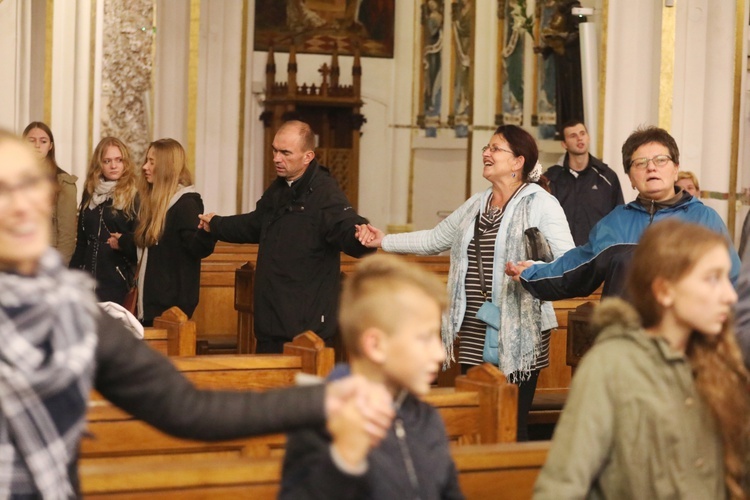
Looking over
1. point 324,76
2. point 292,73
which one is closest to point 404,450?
point 292,73

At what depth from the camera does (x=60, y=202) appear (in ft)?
24.2

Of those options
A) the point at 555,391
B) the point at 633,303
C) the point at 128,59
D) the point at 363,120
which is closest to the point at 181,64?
the point at 128,59

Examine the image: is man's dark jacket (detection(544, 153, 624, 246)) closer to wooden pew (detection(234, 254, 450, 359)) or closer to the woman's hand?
wooden pew (detection(234, 254, 450, 359))

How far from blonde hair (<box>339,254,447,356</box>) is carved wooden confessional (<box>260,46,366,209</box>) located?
13.2 m

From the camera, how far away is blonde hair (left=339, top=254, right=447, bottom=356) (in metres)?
2.17

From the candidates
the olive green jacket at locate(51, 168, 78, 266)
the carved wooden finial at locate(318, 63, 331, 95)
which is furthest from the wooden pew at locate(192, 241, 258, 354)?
the carved wooden finial at locate(318, 63, 331, 95)

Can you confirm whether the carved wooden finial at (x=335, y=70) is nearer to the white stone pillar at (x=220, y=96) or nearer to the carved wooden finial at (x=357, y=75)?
the carved wooden finial at (x=357, y=75)

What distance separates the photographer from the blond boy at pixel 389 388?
2.06 m

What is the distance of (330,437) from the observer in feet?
6.79

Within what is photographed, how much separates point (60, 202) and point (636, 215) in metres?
4.01

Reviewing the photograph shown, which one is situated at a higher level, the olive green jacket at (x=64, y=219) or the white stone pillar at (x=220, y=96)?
the white stone pillar at (x=220, y=96)

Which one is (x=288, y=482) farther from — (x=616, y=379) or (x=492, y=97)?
(x=492, y=97)

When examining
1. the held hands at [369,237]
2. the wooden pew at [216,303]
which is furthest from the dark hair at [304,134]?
the wooden pew at [216,303]

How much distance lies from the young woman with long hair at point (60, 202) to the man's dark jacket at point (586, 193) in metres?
3.64
